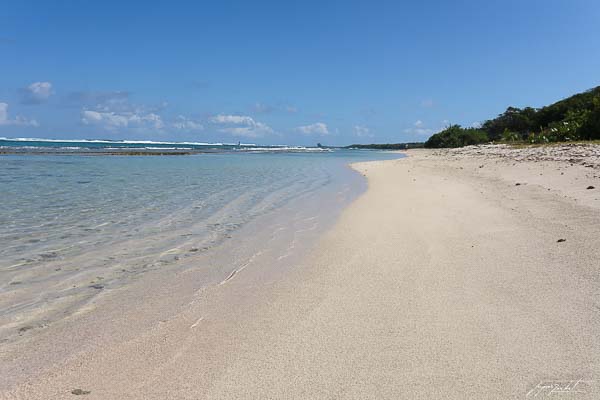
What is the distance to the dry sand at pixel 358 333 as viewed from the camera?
2469mm

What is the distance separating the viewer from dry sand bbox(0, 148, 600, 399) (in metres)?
2.47

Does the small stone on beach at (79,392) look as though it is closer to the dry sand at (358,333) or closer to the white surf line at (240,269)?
the dry sand at (358,333)

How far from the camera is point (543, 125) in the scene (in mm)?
52094

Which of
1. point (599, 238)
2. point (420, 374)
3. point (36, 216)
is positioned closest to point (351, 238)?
point (599, 238)

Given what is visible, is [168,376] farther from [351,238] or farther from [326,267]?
[351,238]

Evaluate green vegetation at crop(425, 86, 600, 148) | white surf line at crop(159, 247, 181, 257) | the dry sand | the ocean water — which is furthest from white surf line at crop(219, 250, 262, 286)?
green vegetation at crop(425, 86, 600, 148)

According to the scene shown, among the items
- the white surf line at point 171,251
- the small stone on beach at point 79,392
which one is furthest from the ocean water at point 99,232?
the small stone on beach at point 79,392

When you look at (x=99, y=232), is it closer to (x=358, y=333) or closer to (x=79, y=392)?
(x=79, y=392)

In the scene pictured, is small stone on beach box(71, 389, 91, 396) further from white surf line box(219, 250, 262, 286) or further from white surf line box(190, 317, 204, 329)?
white surf line box(219, 250, 262, 286)

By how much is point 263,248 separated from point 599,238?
4524 millimetres

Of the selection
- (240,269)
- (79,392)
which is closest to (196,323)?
(79,392)

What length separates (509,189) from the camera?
441 inches

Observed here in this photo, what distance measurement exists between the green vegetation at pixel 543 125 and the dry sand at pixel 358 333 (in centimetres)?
2849

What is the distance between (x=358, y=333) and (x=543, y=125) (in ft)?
192
